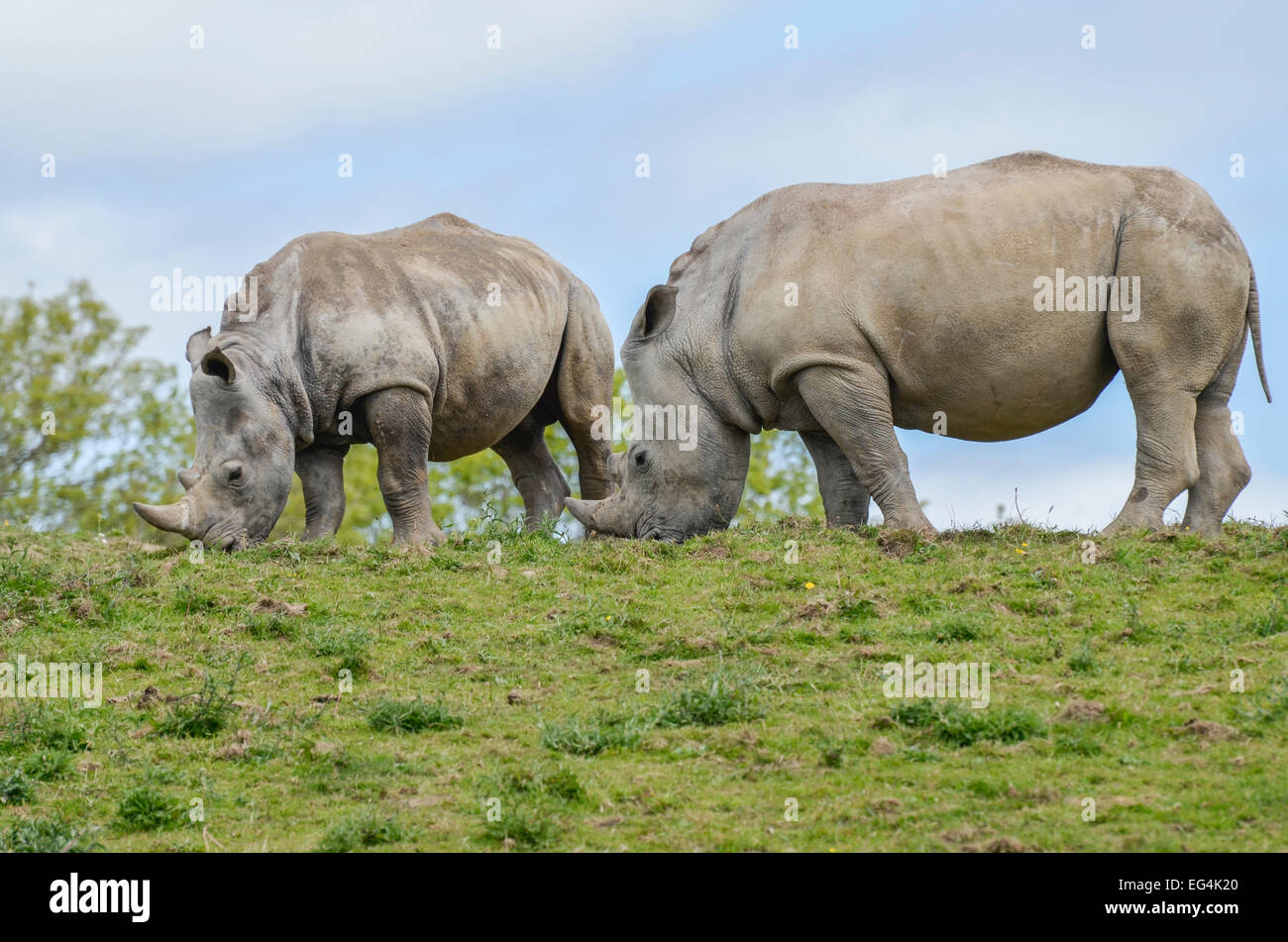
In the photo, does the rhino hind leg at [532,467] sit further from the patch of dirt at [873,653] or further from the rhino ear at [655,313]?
the patch of dirt at [873,653]

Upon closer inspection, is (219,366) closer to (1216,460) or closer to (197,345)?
(197,345)

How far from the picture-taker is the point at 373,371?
1386 centimetres

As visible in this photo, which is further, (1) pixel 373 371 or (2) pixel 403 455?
(2) pixel 403 455

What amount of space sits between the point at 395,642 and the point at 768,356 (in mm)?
4054

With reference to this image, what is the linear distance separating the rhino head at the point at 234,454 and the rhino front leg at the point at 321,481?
1.25m

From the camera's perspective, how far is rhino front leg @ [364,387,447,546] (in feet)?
45.7

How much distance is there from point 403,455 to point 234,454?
1.39m

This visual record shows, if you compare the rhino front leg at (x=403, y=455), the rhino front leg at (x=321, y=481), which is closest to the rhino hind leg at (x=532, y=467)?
the rhino front leg at (x=321, y=481)

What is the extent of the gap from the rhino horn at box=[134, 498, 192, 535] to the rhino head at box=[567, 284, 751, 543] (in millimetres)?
3220

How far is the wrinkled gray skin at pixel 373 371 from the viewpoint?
13.4 metres

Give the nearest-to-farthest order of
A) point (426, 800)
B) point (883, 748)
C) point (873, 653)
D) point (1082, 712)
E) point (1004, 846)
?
1. point (1004, 846)
2. point (426, 800)
3. point (883, 748)
4. point (1082, 712)
5. point (873, 653)

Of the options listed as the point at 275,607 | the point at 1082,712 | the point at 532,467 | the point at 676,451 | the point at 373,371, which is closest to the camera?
the point at 1082,712
